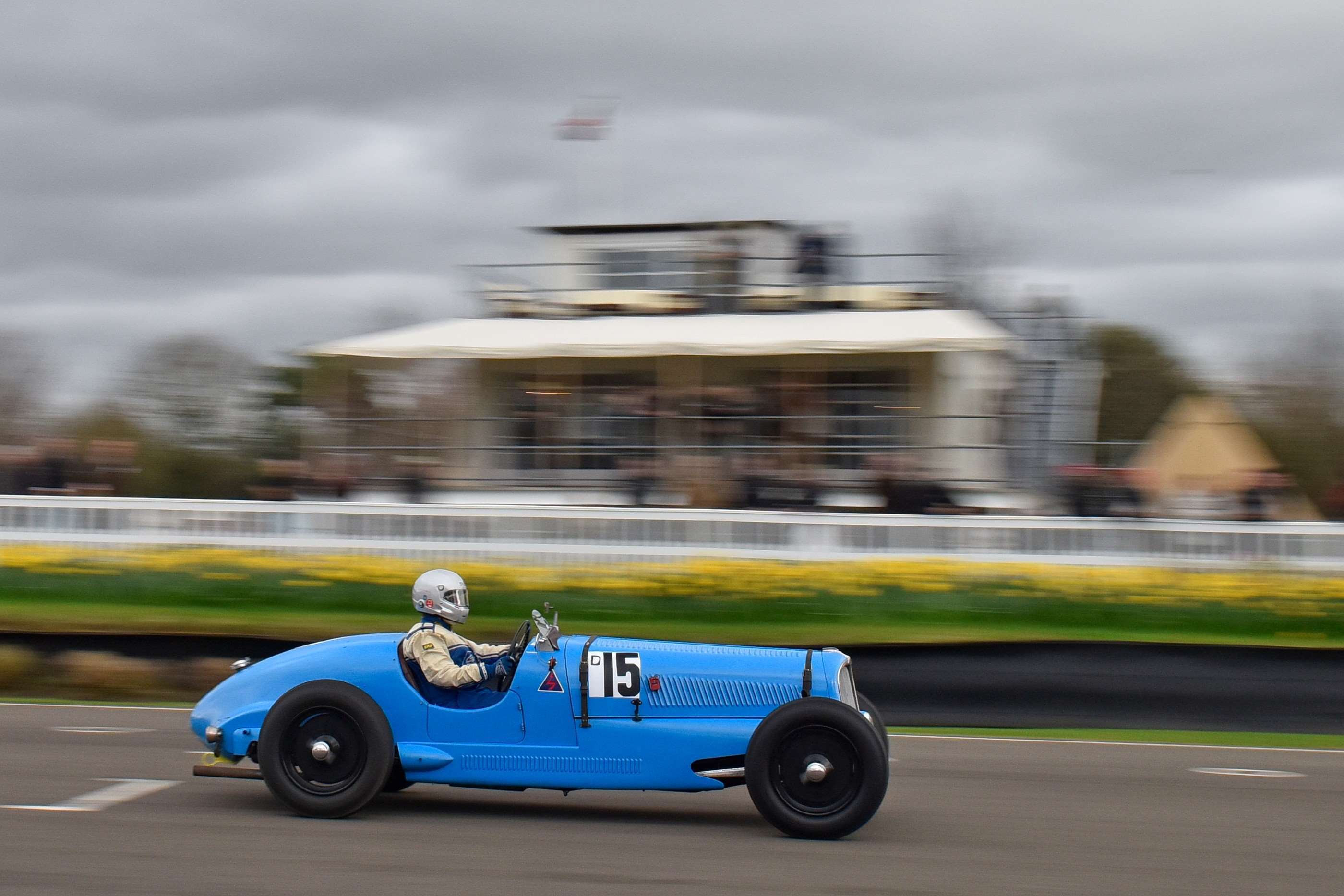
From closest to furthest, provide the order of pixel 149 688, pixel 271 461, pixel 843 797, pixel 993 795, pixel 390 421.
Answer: pixel 843 797 → pixel 993 795 → pixel 149 688 → pixel 271 461 → pixel 390 421

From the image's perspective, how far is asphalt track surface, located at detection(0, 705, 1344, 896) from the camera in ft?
16.4

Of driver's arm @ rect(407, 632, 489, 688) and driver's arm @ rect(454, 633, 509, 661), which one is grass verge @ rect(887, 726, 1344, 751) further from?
driver's arm @ rect(407, 632, 489, 688)

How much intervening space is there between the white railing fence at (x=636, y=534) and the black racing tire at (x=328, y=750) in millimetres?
8277

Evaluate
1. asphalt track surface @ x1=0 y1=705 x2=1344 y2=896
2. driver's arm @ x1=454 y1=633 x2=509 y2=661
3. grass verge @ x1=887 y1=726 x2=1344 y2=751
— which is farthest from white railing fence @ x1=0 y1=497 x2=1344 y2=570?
driver's arm @ x1=454 y1=633 x2=509 y2=661

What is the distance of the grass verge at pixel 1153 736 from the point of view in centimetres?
941

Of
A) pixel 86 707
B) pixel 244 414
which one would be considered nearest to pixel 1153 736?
pixel 86 707

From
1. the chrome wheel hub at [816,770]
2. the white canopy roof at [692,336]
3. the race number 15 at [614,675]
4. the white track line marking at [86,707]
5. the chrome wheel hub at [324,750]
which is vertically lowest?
the white track line marking at [86,707]

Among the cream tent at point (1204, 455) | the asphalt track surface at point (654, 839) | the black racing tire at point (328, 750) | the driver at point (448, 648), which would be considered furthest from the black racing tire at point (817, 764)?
the cream tent at point (1204, 455)

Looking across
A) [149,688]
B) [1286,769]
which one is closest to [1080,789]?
[1286,769]

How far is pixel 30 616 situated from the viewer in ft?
40.6

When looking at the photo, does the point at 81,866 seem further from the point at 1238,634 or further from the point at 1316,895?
the point at 1238,634

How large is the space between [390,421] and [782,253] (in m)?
6.63

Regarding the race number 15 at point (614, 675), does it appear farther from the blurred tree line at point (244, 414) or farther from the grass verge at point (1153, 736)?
the blurred tree line at point (244, 414)

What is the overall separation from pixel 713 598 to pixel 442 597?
686 centimetres
